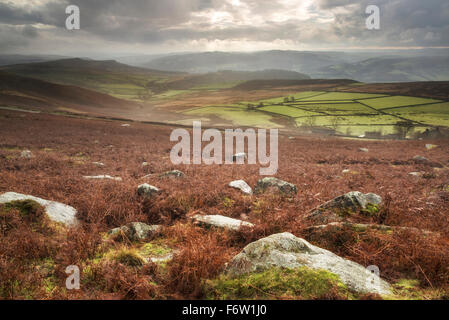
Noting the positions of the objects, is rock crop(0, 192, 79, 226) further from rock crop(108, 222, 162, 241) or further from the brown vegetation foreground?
rock crop(108, 222, 162, 241)

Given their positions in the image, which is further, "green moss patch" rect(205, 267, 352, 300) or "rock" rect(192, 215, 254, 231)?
"rock" rect(192, 215, 254, 231)

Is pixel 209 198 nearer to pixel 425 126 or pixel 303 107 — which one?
pixel 425 126

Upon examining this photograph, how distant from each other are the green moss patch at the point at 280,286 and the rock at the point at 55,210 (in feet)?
13.4

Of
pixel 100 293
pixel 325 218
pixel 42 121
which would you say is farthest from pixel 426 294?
pixel 42 121

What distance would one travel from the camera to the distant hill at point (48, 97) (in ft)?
172

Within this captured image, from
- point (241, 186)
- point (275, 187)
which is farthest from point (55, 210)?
point (275, 187)

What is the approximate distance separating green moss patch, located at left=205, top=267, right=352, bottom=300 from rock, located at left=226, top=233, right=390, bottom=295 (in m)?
0.12

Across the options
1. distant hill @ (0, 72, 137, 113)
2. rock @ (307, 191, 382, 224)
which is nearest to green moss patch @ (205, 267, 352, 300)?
rock @ (307, 191, 382, 224)

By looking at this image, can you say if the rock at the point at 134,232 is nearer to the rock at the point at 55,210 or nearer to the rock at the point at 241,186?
the rock at the point at 55,210

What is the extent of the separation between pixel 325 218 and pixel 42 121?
1523 inches

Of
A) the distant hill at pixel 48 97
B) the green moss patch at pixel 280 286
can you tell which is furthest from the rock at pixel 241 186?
the distant hill at pixel 48 97

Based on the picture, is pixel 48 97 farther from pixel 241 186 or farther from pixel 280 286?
pixel 280 286

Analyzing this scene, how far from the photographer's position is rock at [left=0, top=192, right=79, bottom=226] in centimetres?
523

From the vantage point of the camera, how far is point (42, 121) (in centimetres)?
3219
